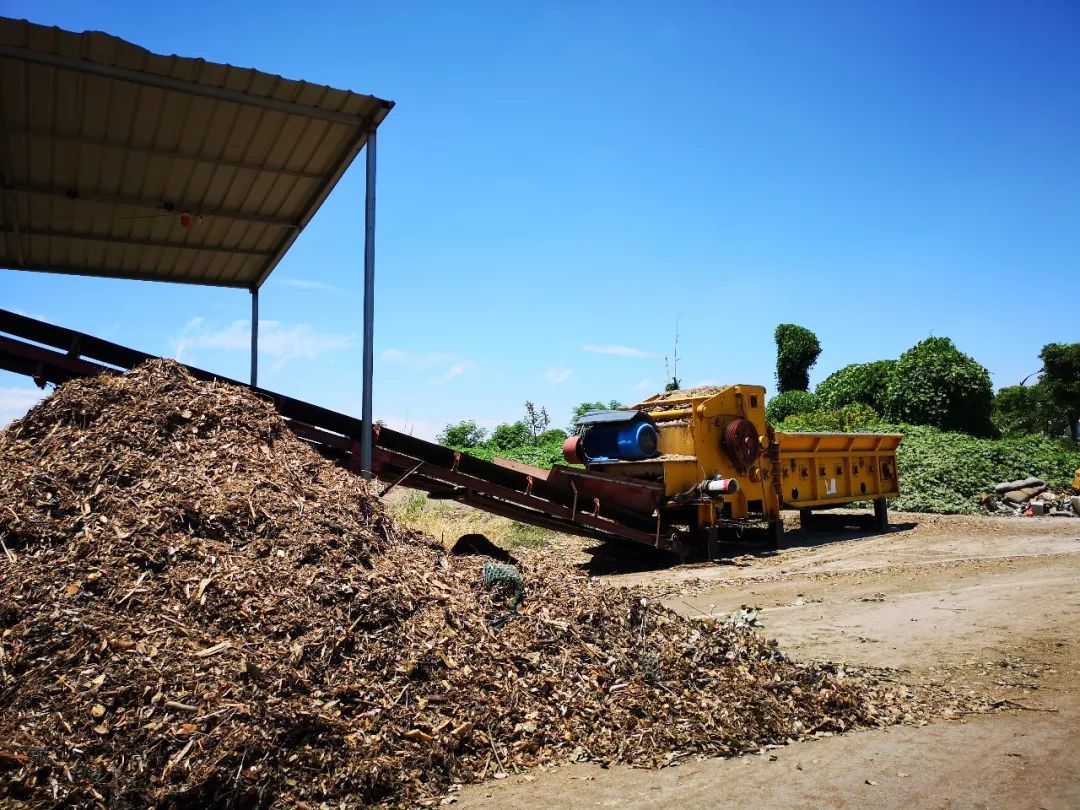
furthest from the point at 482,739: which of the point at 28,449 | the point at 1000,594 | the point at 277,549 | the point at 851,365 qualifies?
the point at 851,365

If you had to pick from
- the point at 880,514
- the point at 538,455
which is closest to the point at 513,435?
the point at 538,455

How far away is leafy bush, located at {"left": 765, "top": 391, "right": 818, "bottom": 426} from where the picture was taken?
3444 centimetres

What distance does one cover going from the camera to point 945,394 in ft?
85.3

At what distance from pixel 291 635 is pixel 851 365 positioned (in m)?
31.9

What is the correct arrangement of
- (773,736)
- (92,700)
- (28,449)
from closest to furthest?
(92,700) < (773,736) < (28,449)

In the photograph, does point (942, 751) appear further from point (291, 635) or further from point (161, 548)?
point (161, 548)

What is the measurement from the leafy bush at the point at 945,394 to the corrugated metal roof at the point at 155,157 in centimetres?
2345

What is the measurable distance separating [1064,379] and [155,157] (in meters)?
43.1

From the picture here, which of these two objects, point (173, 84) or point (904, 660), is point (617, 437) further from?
point (173, 84)

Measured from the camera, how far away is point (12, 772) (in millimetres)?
3162

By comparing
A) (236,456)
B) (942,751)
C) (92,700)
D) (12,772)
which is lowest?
(942,751)

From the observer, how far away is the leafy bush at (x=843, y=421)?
25.7 metres

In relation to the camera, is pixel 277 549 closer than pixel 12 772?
No

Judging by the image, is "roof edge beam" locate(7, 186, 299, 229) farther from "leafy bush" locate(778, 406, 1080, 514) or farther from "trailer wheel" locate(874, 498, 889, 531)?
"leafy bush" locate(778, 406, 1080, 514)
